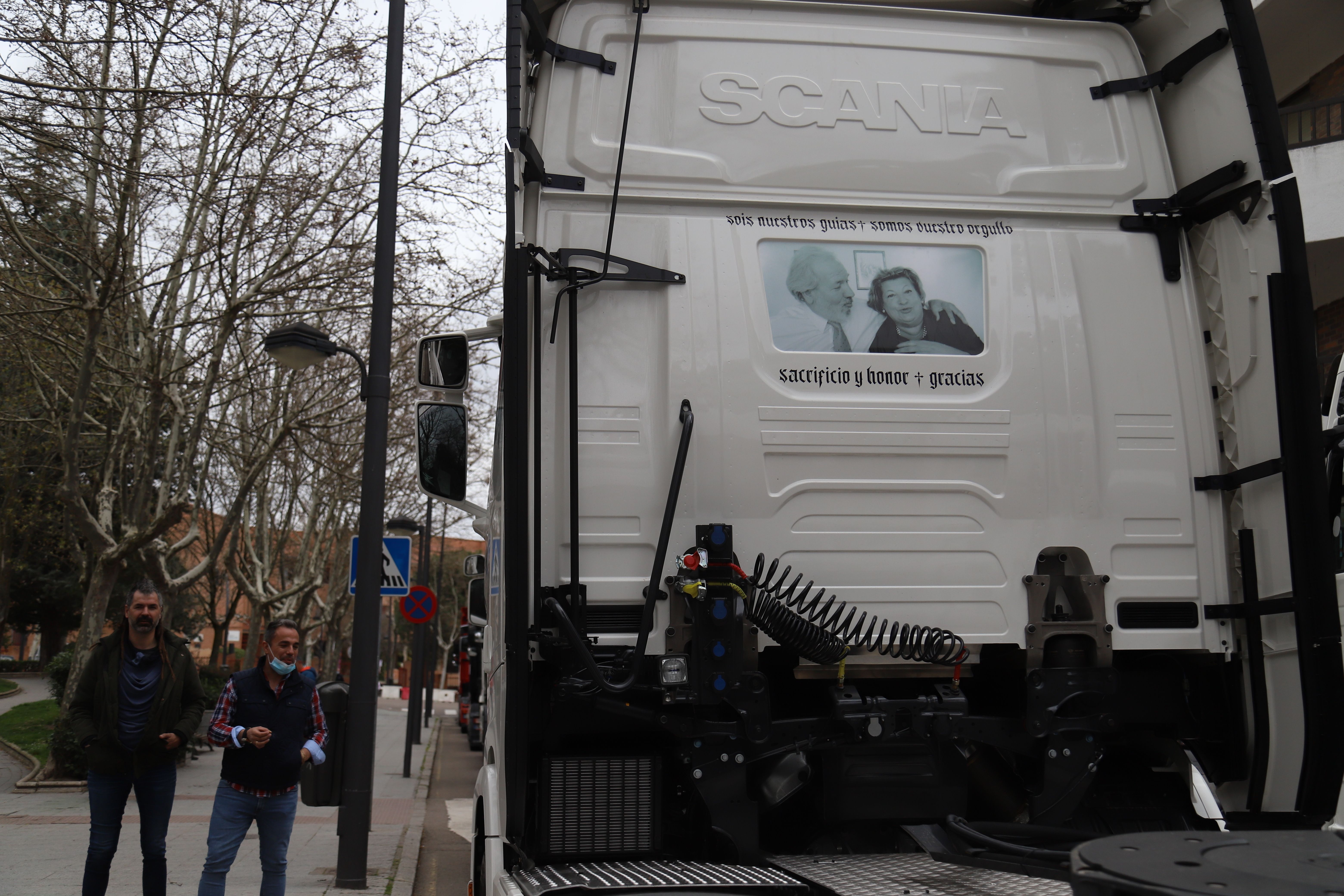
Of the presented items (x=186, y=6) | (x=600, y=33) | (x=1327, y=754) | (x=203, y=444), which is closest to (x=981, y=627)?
(x=1327, y=754)

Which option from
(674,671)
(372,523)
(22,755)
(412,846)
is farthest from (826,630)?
(22,755)

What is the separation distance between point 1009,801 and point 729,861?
1062 mm

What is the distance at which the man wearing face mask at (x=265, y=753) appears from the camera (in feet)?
19.2

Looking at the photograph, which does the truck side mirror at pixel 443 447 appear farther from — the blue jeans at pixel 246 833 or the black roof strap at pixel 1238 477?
the black roof strap at pixel 1238 477

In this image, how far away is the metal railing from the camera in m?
13.9

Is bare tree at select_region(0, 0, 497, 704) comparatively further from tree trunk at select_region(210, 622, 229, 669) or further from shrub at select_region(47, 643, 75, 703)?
tree trunk at select_region(210, 622, 229, 669)

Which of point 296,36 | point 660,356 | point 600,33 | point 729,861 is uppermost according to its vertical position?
point 296,36

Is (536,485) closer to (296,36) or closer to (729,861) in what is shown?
(729,861)

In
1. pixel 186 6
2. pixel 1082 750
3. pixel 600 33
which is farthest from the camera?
pixel 186 6

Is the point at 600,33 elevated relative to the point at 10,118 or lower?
lower

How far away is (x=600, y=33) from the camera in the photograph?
4.20 m

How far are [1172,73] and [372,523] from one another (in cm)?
699

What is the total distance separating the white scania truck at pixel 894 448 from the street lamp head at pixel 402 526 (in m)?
15.6

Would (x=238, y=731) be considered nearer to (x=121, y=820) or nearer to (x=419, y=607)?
(x=121, y=820)
